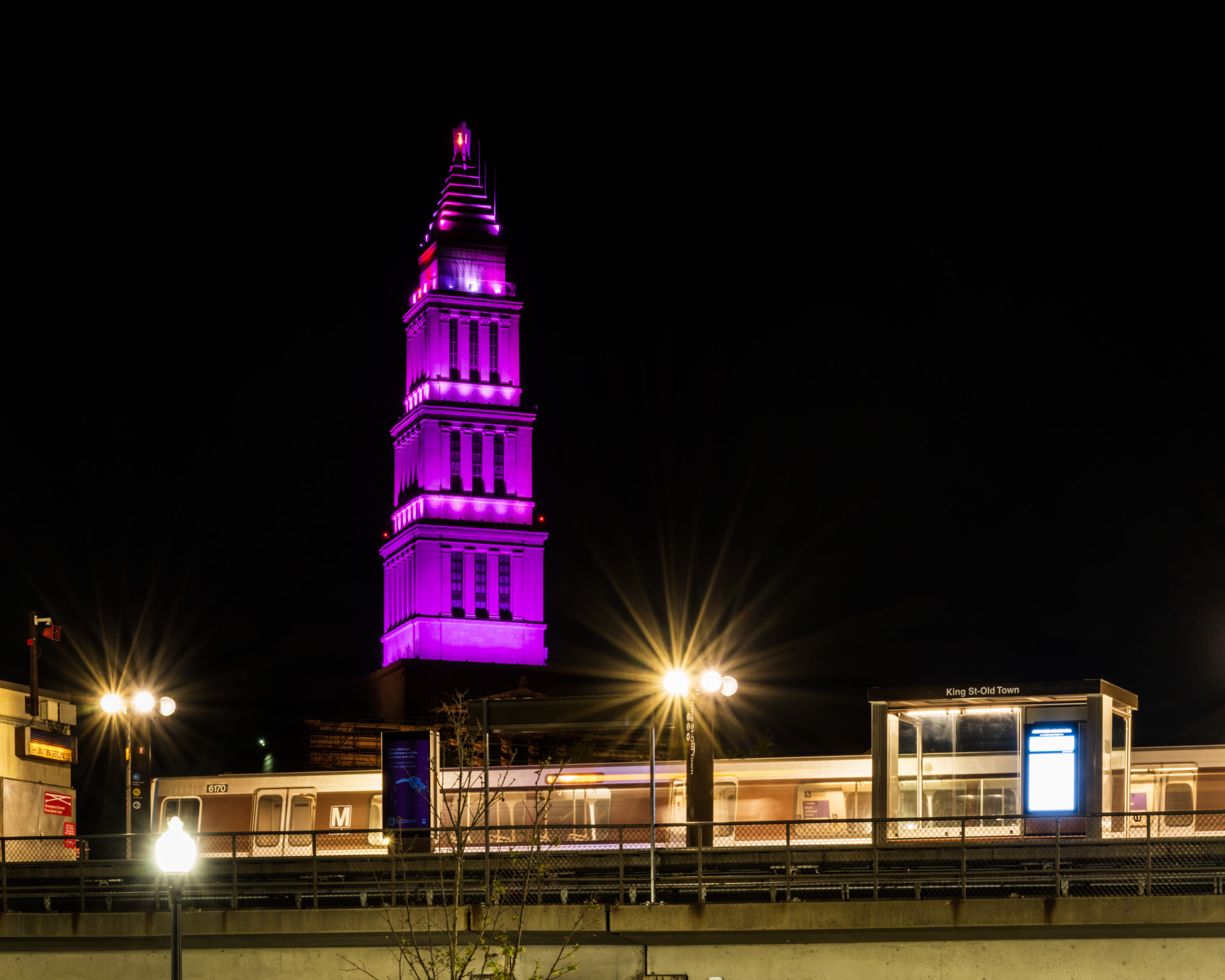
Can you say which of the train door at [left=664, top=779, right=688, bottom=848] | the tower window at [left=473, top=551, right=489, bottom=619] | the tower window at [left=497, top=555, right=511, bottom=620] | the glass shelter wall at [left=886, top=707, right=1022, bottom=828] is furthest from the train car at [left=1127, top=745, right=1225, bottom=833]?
the tower window at [left=497, top=555, right=511, bottom=620]

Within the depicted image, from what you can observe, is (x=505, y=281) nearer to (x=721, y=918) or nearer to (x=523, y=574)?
(x=523, y=574)

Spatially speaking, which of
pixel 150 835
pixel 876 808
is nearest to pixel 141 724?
pixel 150 835

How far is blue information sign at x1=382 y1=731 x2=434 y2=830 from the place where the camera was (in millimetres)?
40875

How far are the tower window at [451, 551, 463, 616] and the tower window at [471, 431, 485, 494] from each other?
5089mm

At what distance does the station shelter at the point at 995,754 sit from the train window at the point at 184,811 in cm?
1899

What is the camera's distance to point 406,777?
40750mm

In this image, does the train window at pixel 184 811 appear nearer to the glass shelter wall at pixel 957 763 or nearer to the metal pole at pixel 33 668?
the metal pole at pixel 33 668

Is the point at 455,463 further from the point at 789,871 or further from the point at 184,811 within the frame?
the point at 789,871

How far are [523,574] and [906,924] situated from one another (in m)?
114

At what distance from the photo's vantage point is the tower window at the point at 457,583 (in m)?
139

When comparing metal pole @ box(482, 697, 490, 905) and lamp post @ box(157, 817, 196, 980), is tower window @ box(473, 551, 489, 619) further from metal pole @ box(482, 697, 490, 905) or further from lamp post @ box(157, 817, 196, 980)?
lamp post @ box(157, 817, 196, 980)

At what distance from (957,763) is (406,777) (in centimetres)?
1193

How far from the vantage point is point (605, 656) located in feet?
486

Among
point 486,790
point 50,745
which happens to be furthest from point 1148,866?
point 50,745
